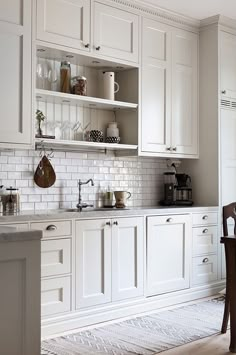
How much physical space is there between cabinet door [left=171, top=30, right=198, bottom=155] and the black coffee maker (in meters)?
0.30

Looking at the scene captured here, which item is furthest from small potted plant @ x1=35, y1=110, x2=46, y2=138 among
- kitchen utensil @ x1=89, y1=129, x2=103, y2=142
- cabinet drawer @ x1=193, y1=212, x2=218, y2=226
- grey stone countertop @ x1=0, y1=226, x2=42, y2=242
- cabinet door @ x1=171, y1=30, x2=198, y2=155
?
grey stone countertop @ x1=0, y1=226, x2=42, y2=242

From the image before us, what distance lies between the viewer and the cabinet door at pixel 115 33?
4.18 m

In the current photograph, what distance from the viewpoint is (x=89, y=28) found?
4.11 meters

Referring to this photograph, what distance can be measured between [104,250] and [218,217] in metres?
1.54

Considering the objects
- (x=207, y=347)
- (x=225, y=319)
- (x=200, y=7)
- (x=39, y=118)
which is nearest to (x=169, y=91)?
(x=200, y=7)

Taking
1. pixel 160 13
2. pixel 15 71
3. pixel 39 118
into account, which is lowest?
pixel 39 118

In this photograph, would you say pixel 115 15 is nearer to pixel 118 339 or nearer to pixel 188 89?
pixel 188 89

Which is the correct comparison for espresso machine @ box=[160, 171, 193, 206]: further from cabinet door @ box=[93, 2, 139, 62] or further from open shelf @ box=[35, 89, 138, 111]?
cabinet door @ box=[93, 2, 139, 62]

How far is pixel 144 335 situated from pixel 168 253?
105 centimetres

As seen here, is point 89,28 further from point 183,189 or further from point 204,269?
point 204,269

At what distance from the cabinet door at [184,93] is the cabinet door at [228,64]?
10.8 inches

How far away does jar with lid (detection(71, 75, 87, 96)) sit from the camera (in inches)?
165

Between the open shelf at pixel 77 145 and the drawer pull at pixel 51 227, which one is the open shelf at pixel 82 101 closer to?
the open shelf at pixel 77 145

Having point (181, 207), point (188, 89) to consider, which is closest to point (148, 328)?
point (181, 207)
